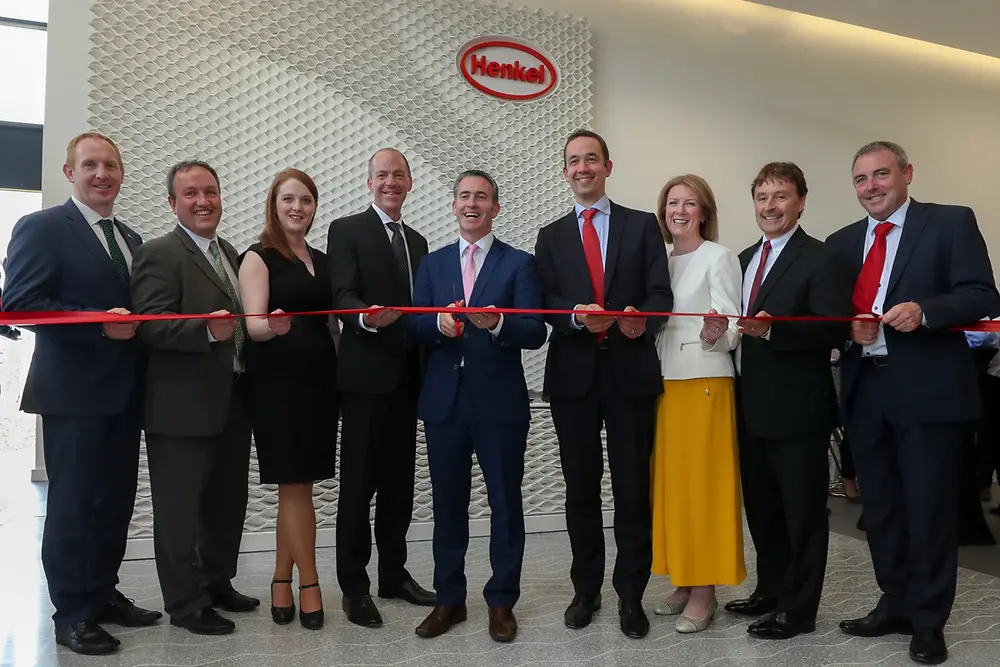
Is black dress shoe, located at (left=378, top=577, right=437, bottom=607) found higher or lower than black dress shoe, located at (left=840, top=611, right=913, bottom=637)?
lower

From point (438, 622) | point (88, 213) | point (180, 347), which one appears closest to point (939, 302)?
point (438, 622)

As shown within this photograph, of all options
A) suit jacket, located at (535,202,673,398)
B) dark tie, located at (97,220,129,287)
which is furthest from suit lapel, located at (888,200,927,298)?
dark tie, located at (97,220,129,287)

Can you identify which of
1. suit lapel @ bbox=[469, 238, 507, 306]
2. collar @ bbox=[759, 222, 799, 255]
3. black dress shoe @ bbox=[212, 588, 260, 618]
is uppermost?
collar @ bbox=[759, 222, 799, 255]

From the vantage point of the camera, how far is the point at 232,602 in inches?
136

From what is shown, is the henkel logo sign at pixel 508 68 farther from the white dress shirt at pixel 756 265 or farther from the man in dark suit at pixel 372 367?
the white dress shirt at pixel 756 265

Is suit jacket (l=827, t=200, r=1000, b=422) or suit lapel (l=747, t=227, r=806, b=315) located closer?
suit jacket (l=827, t=200, r=1000, b=422)

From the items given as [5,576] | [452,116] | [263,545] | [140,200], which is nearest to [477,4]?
[452,116]

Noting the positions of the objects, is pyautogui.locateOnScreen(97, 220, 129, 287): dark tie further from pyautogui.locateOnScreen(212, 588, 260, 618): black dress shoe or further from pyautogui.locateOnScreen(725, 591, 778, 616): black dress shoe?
pyautogui.locateOnScreen(725, 591, 778, 616): black dress shoe

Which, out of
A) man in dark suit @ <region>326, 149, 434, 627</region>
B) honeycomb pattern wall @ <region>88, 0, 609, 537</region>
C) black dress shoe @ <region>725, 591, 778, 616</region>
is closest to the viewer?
man in dark suit @ <region>326, 149, 434, 627</region>

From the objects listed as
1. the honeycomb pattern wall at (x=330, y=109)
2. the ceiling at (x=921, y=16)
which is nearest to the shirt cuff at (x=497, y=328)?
the honeycomb pattern wall at (x=330, y=109)

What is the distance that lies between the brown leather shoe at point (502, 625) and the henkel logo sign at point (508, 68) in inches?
175

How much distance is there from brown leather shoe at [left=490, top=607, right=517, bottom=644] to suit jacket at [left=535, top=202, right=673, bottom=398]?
0.93 meters

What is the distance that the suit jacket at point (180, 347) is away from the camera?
294 centimetres

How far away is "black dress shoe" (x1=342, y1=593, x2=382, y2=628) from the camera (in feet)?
10.5
